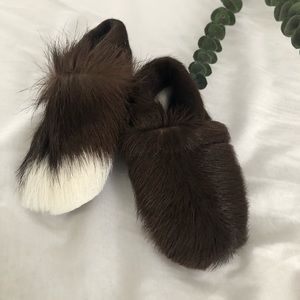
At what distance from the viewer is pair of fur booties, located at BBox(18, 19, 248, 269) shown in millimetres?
467

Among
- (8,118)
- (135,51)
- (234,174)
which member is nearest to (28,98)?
(8,118)

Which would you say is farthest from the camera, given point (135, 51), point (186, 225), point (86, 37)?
point (135, 51)

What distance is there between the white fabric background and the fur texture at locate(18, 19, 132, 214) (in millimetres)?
40

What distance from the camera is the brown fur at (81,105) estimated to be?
0.50m

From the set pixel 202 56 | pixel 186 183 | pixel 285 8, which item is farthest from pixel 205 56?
pixel 186 183

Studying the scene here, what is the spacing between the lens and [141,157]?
19.4 inches

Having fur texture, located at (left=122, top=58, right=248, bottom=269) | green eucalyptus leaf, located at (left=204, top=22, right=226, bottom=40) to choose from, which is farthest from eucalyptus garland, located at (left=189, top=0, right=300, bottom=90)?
fur texture, located at (left=122, top=58, right=248, bottom=269)

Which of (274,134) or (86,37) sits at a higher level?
(86,37)

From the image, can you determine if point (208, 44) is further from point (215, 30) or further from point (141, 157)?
point (141, 157)

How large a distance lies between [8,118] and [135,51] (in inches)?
8.5

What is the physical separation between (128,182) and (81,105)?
0.11 metres

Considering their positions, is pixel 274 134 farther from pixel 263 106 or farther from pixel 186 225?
pixel 186 225

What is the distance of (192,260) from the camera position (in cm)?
46

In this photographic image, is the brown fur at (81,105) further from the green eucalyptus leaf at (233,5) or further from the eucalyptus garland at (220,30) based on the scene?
the green eucalyptus leaf at (233,5)
